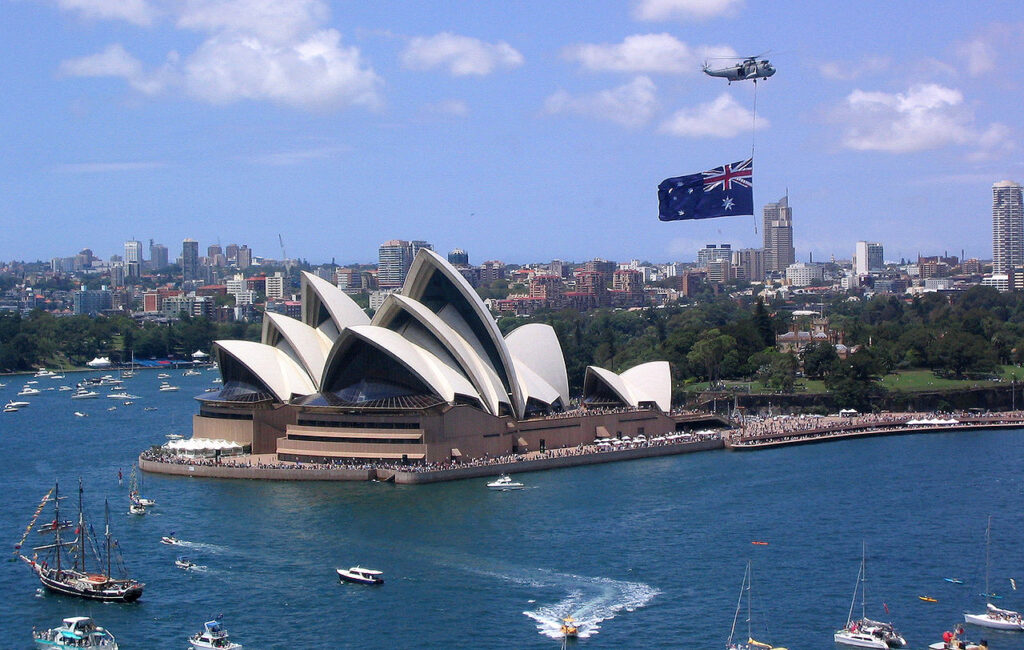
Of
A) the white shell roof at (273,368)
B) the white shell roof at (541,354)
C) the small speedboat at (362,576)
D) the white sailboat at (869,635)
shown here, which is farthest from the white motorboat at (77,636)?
the white shell roof at (541,354)

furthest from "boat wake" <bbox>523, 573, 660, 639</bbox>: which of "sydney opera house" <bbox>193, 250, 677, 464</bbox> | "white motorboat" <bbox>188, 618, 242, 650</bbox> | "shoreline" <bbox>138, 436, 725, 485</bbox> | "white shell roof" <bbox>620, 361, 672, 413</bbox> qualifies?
"white shell roof" <bbox>620, 361, 672, 413</bbox>

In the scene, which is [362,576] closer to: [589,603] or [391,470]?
[589,603]

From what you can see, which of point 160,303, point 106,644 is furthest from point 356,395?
point 160,303

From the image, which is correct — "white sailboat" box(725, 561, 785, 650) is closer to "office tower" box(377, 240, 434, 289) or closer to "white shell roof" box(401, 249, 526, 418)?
"white shell roof" box(401, 249, 526, 418)

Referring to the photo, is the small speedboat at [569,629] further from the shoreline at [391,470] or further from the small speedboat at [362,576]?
the shoreline at [391,470]

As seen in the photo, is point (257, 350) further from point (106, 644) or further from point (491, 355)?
point (106, 644)

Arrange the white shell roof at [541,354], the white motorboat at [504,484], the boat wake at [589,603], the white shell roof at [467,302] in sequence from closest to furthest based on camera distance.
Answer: the boat wake at [589,603], the white motorboat at [504,484], the white shell roof at [467,302], the white shell roof at [541,354]
